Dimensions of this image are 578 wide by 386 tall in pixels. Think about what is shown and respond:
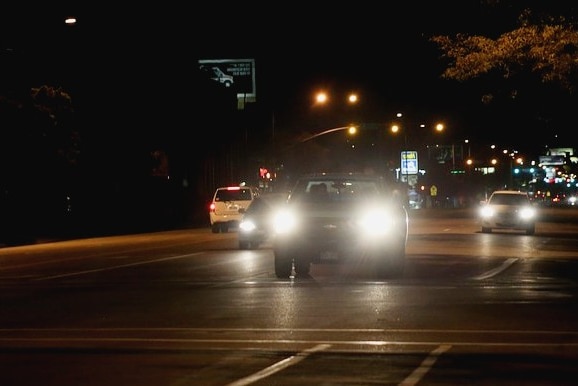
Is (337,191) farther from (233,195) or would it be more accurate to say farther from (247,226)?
(233,195)

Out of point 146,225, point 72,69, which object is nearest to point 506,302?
point 146,225

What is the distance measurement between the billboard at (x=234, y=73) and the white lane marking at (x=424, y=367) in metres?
81.2

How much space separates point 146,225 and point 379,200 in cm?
4160

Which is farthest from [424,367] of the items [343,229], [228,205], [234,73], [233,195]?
[234,73]

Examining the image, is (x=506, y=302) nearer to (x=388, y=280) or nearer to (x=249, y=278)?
(x=388, y=280)

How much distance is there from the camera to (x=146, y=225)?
62.3 metres

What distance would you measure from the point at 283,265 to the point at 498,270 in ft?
15.7

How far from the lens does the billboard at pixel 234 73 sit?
312ft

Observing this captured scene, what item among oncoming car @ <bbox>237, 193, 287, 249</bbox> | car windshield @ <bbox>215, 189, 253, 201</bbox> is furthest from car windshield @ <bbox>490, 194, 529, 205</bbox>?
oncoming car @ <bbox>237, 193, 287, 249</bbox>

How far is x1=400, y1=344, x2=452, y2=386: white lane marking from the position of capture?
1040 centimetres

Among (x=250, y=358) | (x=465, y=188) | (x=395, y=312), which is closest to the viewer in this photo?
(x=250, y=358)

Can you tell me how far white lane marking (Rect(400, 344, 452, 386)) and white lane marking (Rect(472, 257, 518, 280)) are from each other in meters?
9.51

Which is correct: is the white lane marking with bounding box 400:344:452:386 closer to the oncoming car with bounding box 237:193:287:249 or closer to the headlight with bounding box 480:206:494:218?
the oncoming car with bounding box 237:193:287:249

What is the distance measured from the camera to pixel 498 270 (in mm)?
23938
